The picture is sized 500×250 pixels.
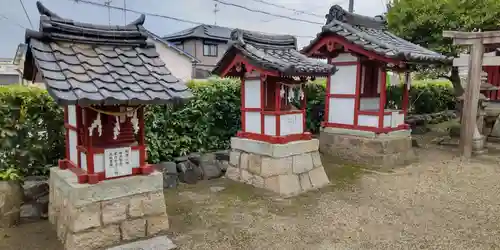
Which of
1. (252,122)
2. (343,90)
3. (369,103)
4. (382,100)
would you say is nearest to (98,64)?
(252,122)

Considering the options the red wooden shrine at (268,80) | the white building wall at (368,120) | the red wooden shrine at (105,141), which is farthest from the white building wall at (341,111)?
the red wooden shrine at (105,141)

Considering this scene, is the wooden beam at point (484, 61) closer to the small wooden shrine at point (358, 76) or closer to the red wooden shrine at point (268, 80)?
the small wooden shrine at point (358, 76)

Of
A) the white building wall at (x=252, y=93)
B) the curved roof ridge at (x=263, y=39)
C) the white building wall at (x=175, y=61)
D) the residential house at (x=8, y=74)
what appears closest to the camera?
the curved roof ridge at (x=263, y=39)

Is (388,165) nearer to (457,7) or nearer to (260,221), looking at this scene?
(260,221)

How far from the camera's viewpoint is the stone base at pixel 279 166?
767cm

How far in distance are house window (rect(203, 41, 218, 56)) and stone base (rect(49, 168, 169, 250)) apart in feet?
86.1

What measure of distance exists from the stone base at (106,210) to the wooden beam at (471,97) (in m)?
9.44

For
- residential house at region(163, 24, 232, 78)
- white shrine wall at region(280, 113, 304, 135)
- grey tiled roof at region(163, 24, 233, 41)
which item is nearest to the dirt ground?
white shrine wall at region(280, 113, 304, 135)

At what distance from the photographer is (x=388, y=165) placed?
9.88 m

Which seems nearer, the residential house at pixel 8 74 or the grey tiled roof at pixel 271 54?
the grey tiled roof at pixel 271 54

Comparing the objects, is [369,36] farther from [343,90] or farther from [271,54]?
[271,54]

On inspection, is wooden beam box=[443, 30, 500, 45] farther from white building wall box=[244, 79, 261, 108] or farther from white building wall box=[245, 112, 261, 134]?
white building wall box=[245, 112, 261, 134]

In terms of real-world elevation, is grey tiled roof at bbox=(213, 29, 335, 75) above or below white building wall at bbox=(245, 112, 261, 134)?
above

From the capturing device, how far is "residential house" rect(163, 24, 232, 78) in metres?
30.2
